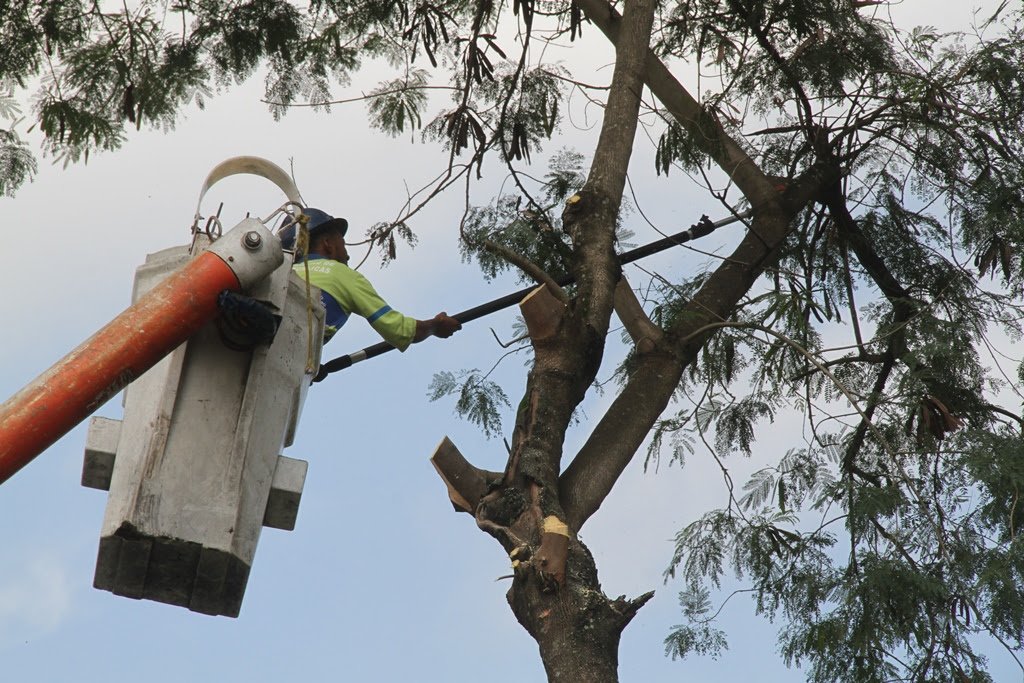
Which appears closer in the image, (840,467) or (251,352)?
(251,352)

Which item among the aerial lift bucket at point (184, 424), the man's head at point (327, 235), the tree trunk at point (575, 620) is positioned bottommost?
the tree trunk at point (575, 620)

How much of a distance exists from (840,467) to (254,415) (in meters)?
2.71

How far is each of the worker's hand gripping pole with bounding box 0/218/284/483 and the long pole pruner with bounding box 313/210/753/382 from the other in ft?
4.04

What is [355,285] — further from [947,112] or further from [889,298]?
[947,112]

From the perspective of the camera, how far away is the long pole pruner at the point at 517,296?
17.0 feet

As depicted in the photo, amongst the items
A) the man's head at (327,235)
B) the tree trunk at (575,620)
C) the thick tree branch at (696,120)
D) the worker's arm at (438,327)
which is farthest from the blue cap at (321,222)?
the tree trunk at (575,620)

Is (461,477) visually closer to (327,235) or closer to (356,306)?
(356,306)

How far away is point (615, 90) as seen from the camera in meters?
4.70

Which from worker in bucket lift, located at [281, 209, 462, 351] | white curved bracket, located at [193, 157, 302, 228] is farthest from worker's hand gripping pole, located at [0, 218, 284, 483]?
worker in bucket lift, located at [281, 209, 462, 351]

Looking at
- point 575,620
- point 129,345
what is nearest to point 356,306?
point 129,345

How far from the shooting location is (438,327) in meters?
5.25

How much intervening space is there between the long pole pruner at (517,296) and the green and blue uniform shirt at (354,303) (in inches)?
8.1

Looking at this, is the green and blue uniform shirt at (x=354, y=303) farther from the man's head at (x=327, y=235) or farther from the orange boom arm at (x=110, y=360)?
the orange boom arm at (x=110, y=360)

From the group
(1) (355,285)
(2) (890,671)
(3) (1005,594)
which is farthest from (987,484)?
(1) (355,285)
